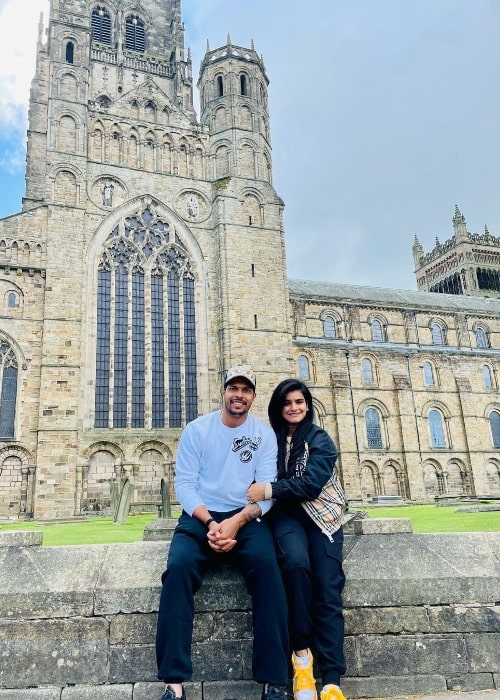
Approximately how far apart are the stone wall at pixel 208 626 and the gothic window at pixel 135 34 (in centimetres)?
3718

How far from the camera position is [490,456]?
112 ft

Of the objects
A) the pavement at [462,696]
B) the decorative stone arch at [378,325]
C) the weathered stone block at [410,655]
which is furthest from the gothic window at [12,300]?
the decorative stone arch at [378,325]

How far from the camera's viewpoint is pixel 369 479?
30797 mm

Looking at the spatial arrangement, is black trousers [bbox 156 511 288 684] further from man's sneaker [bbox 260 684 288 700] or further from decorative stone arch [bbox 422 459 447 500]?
decorative stone arch [bbox 422 459 447 500]

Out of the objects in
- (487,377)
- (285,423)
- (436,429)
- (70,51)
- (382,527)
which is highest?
(70,51)

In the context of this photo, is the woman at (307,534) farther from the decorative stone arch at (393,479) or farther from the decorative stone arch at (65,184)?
the decorative stone arch at (393,479)

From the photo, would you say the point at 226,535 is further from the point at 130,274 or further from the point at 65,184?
the point at 65,184

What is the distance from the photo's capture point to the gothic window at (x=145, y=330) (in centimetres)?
2309

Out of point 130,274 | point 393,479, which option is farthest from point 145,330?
point 393,479

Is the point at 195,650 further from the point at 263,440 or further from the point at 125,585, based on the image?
the point at 263,440

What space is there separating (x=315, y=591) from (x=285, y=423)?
1.32 metres

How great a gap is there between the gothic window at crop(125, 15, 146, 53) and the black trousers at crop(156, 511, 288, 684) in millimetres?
37474

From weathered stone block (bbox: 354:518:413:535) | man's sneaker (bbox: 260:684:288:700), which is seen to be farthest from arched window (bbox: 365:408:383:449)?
man's sneaker (bbox: 260:684:288:700)

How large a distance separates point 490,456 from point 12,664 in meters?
35.6
